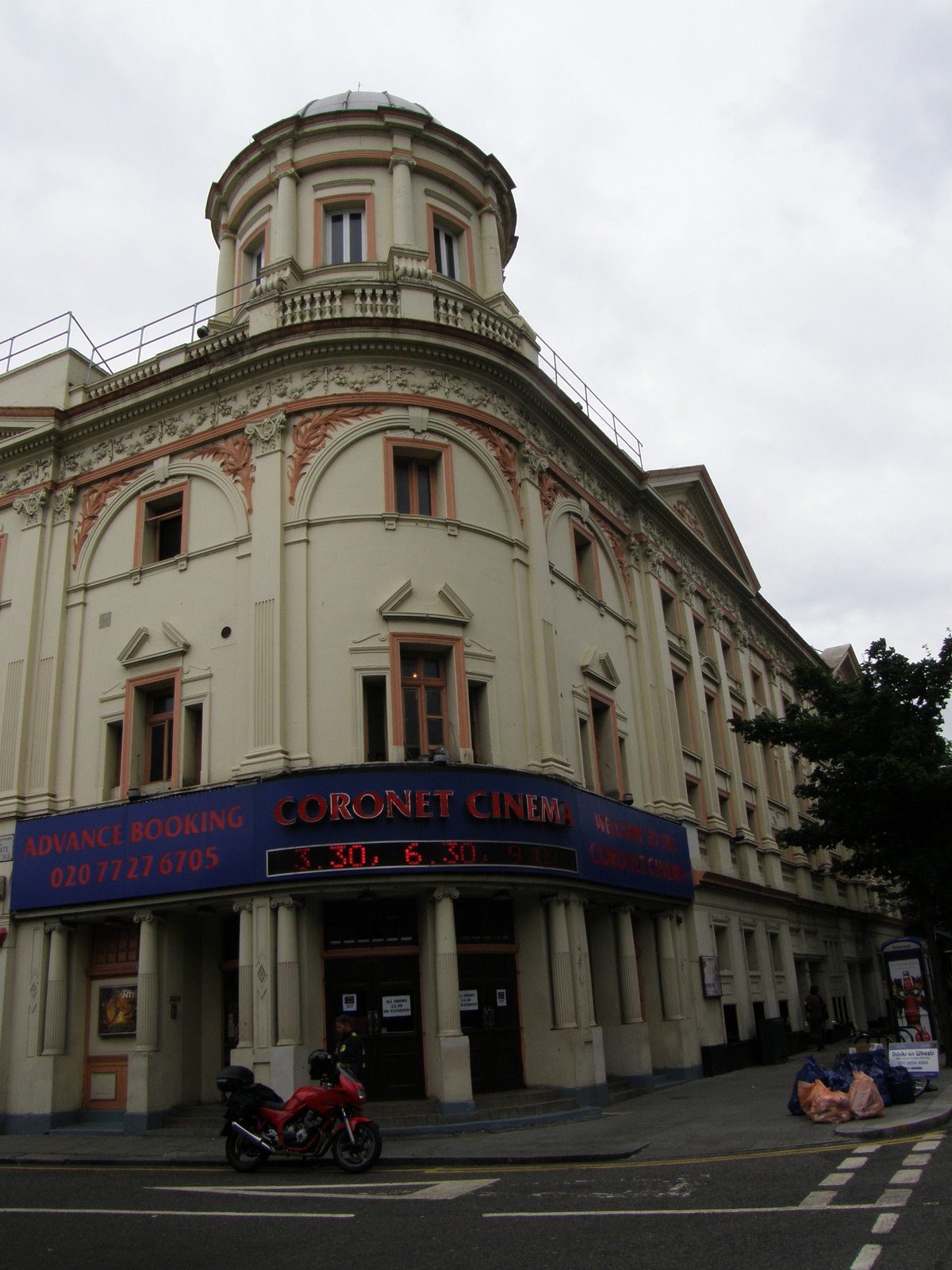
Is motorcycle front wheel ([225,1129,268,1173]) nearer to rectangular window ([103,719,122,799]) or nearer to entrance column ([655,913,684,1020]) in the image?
rectangular window ([103,719,122,799])

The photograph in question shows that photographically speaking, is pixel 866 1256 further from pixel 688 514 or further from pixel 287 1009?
pixel 688 514

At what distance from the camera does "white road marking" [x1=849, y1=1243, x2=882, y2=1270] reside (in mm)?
6684

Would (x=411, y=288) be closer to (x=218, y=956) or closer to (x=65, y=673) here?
(x=65, y=673)

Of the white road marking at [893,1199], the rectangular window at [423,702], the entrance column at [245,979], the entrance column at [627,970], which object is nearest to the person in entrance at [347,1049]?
the entrance column at [245,979]

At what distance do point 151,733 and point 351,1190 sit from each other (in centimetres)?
1205

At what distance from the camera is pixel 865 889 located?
4609 cm

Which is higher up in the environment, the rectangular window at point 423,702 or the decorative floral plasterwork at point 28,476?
the decorative floral plasterwork at point 28,476

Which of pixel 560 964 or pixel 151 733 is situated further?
pixel 151 733

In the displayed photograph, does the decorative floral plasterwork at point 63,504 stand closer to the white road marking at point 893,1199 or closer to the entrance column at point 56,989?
the entrance column at point 56,989

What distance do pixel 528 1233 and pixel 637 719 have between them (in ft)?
60.2

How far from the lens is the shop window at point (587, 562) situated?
25266 mm

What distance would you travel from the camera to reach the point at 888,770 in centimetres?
2316

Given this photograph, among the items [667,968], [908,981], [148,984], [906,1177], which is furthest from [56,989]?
[908,981]

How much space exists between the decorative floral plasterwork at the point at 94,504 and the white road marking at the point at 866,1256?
803 inches
